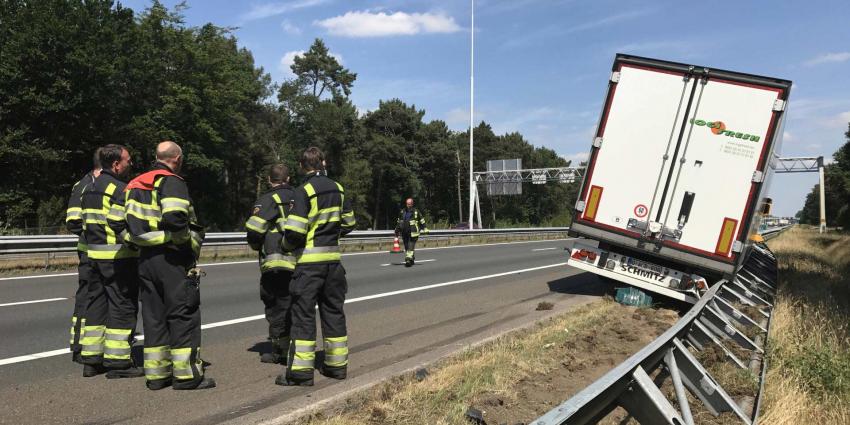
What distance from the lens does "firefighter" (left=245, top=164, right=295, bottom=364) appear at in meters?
5.50

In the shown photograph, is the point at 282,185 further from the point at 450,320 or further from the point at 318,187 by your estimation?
the point at 450,320

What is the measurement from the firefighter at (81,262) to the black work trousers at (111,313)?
0.15m

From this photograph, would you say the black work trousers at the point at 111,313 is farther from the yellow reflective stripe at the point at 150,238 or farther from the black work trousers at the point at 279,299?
the black work trousers at the point at 279,299

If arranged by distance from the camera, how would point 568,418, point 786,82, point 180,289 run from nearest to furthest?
point 568,418 → point 180,289 → point 786,82

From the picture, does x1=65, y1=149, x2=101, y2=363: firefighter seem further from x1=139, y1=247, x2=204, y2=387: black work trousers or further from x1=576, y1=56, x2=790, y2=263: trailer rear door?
x1=576, y1=56, x2=790, y2=263: trailer rear door

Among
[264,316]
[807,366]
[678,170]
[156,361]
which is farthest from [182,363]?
[678,170]

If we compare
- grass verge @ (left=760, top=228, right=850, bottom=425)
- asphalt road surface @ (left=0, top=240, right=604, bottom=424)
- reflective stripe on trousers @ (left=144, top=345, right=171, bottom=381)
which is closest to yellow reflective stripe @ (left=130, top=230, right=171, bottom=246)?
reflective stripe on trousers @ (left=144, top=345, right=171, bottom=381)

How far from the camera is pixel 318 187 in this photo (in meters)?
5.14

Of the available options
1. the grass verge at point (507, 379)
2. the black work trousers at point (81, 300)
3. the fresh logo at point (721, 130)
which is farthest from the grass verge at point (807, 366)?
the black work trousers at point (81, 300)

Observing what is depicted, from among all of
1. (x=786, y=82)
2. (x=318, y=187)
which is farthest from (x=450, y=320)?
(x=786, y=82)

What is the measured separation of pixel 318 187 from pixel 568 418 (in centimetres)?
335

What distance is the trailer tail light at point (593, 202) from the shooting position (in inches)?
381

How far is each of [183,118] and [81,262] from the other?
41.5 metres

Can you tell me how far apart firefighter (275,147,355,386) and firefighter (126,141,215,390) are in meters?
0.78
